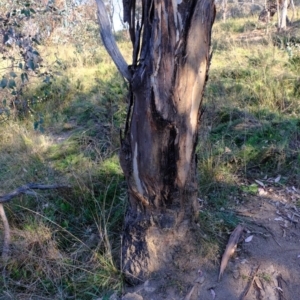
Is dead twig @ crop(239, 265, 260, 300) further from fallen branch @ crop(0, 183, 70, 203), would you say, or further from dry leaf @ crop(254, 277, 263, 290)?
fallen branch @ crop(0, 183, 70, 203)

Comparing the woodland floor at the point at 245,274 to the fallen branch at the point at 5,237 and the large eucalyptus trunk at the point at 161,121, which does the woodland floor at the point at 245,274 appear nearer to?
the large eucalyptus trunk at the point at 161,121

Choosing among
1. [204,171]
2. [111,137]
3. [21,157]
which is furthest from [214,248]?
[21,157]

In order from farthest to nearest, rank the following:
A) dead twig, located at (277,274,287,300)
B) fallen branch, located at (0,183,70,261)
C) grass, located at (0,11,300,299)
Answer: fallen branch, located at (0,183,70,261)
grass, located at (0,11,300,299)
dead twig, located at (277,274,287,300)

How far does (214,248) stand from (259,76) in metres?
3.51

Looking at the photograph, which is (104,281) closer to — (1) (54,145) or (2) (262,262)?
(2) (262,262)

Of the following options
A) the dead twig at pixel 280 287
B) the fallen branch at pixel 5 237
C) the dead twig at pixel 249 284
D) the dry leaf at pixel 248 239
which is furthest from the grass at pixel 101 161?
the dead twig at pixel 280 287

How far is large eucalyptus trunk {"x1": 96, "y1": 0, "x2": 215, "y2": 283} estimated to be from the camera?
205cm

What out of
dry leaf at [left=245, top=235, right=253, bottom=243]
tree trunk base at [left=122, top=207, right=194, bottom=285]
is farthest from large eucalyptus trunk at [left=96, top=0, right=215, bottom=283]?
dry leaf at [left=245, top=235, right=253, bottom=243]

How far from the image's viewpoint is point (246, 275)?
248 cm

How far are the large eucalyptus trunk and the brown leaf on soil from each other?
0.29 metres

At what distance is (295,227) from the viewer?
2.92 metres

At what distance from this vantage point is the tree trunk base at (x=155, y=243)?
97.3 inches

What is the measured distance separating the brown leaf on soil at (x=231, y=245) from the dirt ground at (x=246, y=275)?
4 cm

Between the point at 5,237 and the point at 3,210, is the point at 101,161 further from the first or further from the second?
the point at 5,237
